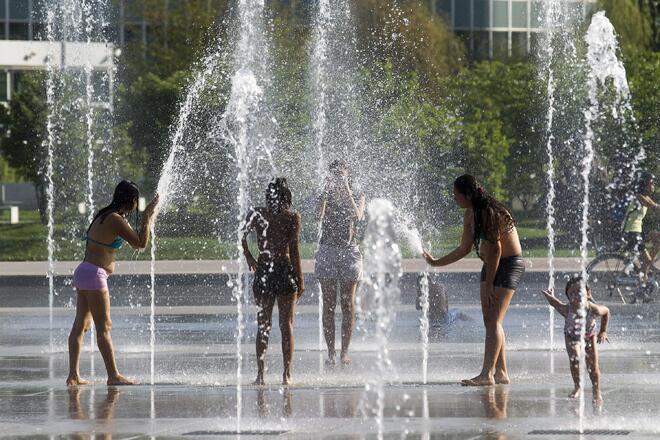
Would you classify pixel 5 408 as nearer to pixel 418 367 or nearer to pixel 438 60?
pixel 418 367

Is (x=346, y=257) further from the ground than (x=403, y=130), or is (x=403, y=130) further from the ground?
(x=403, y=130)

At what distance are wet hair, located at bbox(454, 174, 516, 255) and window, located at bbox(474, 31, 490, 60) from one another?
5329 centimetres

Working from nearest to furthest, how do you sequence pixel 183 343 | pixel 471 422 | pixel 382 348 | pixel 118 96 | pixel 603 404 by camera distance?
pixel 382 348 → pixel 471 422 → pixel 603 404 → pixel 183 343 → pixel 118 96

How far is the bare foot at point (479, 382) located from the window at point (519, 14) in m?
63.1

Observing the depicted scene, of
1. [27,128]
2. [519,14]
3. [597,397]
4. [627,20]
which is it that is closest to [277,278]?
[597,397]

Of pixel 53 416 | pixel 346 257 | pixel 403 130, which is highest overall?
pixel 403 130

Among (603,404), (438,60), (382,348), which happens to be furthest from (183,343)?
(438,60)

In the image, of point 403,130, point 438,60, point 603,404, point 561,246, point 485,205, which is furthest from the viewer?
point 438,60

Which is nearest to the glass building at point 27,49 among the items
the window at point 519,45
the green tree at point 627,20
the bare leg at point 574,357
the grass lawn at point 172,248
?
the grass lawn at point 172,248

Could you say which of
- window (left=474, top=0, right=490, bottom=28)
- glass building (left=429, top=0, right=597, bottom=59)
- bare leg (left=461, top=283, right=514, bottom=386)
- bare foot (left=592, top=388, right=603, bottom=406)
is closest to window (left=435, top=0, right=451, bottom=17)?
glass building (left=429, top=0, right=597, bottom=59)

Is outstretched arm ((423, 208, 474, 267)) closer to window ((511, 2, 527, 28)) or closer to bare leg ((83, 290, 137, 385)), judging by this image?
bare leg ((83, 290, 137, 385))

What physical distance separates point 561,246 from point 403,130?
493 cm

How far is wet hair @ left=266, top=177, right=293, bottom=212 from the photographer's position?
11.1m

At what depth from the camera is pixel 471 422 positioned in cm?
913
